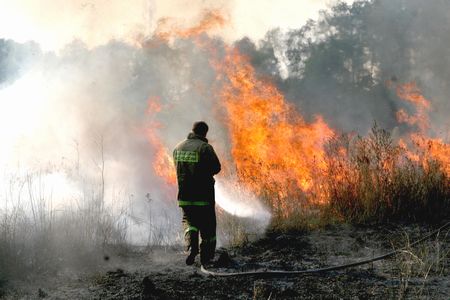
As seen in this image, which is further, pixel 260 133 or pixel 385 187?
pixel 260 133

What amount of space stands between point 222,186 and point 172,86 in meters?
9.44

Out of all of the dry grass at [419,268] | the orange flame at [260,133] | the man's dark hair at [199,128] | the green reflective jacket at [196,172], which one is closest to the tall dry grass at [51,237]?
the green reflective jacket at [196,172]

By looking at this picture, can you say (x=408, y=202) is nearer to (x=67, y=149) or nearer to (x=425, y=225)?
(x=425, y=225)

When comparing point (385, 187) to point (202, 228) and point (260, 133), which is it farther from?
point (260, 133)

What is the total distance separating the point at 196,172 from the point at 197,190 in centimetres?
26

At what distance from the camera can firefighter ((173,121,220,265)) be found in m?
6.29

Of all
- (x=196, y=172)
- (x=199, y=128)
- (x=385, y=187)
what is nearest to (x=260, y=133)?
(x=385, y=187)

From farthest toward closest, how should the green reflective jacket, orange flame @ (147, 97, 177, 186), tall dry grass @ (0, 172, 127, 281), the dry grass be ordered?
orange flame @ (147, 97, 177, 186) < the green reflective jacket < tall dry grass @ (0, 172, 127, 281) < the dry grass

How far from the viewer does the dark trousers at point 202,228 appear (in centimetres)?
638

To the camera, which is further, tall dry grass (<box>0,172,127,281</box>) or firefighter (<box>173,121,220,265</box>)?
firefighter (<box>173,121,220,265</box>)

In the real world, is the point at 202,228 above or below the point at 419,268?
above

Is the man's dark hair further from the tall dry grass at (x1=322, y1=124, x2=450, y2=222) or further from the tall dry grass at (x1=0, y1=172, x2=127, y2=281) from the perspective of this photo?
the tall dry grass at (x1=322, y1=124, x2=450, y2=222)

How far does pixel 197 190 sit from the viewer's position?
630 centimetres

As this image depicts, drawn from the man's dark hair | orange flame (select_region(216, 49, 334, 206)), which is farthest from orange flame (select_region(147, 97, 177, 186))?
the man's dark hair
